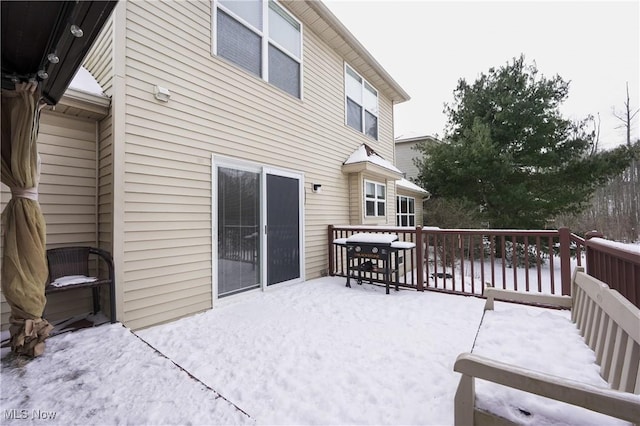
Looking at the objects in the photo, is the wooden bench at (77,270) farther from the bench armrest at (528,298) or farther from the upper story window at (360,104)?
the upper story window at (360,104)

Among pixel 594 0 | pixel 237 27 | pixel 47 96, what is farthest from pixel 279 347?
pixel 594 0

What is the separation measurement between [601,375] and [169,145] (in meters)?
4.23

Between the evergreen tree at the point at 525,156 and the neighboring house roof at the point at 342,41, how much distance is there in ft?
12.9

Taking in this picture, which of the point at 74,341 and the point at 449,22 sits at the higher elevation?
the point at 449,22

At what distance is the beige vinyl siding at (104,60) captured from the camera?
3119mm

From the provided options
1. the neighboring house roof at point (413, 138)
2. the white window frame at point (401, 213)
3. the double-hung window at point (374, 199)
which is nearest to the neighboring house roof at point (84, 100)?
the double-hung window at point (374, 199)

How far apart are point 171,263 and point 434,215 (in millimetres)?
11442

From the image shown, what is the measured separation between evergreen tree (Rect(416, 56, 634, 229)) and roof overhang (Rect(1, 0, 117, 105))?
414 inches

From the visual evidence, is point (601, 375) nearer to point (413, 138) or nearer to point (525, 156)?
point (525, 156)

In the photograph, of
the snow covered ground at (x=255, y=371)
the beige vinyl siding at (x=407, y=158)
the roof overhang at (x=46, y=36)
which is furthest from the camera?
the beige vinyl siding at (x=407, y=158)

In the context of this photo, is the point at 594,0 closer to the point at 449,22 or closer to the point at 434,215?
the point at 449,22

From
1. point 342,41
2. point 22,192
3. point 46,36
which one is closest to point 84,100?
point 22,192

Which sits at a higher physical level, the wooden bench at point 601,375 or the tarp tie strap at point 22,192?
the tarp tie strap at point 22,192

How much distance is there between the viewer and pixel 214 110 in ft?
13.1
